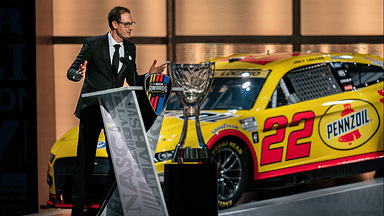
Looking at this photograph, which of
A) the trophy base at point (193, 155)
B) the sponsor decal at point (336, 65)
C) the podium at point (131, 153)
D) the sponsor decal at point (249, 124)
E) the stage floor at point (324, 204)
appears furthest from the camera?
the sponsor decal at point (336, 65)

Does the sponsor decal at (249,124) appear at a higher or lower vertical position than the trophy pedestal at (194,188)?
higher

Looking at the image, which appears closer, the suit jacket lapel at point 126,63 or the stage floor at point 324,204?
the suit jacket lapel at point 126,63

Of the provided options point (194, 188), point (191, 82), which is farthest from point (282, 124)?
→ point (194, 188)

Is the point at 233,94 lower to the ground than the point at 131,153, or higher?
higher

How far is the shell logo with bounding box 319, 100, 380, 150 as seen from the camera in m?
6.03

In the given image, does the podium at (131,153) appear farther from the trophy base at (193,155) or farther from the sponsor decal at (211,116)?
the sponsor decal at (211,116)

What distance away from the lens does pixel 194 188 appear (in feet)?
11.1

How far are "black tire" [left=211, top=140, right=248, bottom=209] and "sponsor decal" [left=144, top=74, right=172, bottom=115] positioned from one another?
1.88m

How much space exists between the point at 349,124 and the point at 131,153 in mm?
3431

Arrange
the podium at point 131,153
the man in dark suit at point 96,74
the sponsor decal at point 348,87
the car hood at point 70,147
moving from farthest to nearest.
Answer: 1. the sponsor decal at point 348,87
2. the car hood at point 70,147
3. the man in dark suit at point 96,74
4. the podium at point 131,153
